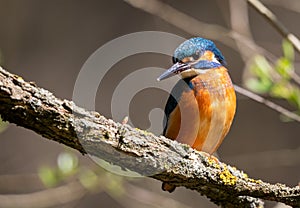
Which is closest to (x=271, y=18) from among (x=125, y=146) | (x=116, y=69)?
(x=125, y=146)

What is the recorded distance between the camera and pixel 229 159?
4258mm

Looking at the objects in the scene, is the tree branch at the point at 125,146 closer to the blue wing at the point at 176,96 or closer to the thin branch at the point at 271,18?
the blue wing at the point at 176,96

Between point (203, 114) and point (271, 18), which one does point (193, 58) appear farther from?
point (271, 18)

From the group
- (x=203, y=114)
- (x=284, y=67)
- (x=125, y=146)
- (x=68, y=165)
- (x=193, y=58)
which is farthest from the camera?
(x=68, y=165)

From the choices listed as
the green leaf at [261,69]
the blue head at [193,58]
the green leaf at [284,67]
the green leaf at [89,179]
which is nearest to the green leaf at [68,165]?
the green leaf at [89,179]

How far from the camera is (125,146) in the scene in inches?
56.4

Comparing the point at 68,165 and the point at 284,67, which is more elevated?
the point at 284,67

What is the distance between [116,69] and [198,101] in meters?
2.43

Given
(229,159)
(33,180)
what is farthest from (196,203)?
(33,180)

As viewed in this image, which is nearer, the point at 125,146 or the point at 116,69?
the point at 125,146

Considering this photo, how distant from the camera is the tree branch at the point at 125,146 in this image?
128 centimetres

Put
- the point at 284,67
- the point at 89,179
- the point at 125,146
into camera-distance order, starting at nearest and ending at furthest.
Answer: the point at 125,146 → the point at 284,67 → the point at 89,179

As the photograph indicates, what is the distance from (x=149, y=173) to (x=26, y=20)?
347cm

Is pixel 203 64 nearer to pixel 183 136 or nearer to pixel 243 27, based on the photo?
pixel 183 136
